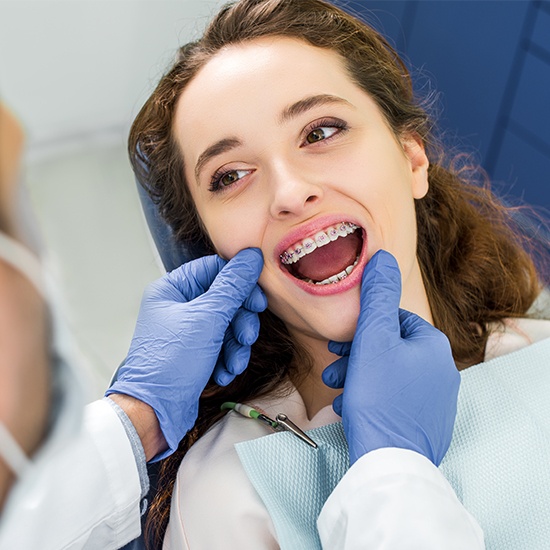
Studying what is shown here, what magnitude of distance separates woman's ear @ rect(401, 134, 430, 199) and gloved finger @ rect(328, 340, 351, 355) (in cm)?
33

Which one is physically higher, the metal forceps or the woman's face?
the woman's face

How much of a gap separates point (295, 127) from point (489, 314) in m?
0.65

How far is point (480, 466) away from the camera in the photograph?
1309mm

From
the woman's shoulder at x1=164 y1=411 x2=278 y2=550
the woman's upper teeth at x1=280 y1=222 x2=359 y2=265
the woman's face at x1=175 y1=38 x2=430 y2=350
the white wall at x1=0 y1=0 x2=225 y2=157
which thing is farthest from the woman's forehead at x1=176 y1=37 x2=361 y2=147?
the white wall at x1=0 y1=0 x2=225 y2=157

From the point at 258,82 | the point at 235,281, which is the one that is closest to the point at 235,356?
the point at 235,281

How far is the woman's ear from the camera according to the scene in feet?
4.89

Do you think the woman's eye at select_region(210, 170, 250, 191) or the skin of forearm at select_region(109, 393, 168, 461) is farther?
the woman's eye at select_region(210, 170, 250, 191)

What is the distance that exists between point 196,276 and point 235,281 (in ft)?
0.53

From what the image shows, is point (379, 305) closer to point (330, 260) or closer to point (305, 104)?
Result: point (330, 260)

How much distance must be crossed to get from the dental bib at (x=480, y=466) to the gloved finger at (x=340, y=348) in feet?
0.43

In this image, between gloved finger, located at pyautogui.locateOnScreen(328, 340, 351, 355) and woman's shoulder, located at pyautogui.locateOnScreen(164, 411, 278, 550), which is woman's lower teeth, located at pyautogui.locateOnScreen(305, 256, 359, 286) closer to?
gloved finger, located at pyautogui.locateOnScreen(328, 340, 351, 355)

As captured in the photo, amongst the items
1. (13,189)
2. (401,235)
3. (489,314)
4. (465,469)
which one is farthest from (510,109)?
(13,189)

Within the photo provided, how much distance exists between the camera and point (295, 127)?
1321mm

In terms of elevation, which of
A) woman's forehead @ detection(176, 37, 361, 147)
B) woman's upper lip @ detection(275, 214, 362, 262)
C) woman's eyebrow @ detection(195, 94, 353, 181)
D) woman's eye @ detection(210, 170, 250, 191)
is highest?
woman's forehead @ detection(176, 37, 361, 147)
